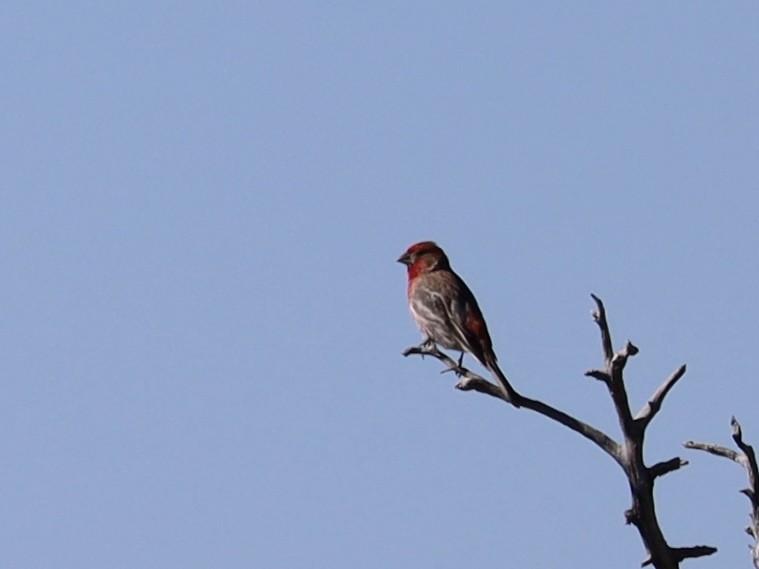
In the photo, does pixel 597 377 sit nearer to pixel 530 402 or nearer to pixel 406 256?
pixel 530 402

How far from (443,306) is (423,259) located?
4.78ft

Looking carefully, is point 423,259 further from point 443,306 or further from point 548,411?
point 548,411

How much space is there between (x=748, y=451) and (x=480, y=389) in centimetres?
203

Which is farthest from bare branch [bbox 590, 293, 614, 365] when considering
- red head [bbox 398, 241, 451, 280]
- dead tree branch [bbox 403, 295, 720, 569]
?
red head [bbox 398, 241, 451, 280]

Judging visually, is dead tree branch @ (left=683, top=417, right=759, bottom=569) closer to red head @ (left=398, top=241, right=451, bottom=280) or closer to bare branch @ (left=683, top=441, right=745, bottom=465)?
bare branch @ (left=683, top=441, right=745, bottom=465)

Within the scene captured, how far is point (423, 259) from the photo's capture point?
19203mm

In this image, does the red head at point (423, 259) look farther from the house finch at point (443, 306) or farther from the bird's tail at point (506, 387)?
the bird's tail at point (506, 387)

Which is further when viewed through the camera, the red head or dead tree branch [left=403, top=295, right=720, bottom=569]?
the red head

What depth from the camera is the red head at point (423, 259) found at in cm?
1908

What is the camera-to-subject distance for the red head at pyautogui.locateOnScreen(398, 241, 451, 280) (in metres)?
19.1

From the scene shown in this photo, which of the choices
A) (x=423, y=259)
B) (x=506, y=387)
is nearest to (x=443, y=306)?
(x=423, y=259)

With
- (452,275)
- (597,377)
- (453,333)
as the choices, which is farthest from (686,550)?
(452,275)

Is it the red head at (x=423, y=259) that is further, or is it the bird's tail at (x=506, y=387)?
the red head at (x=423, y=259)

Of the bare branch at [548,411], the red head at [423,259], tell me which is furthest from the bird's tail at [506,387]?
the red head at [423,259]
